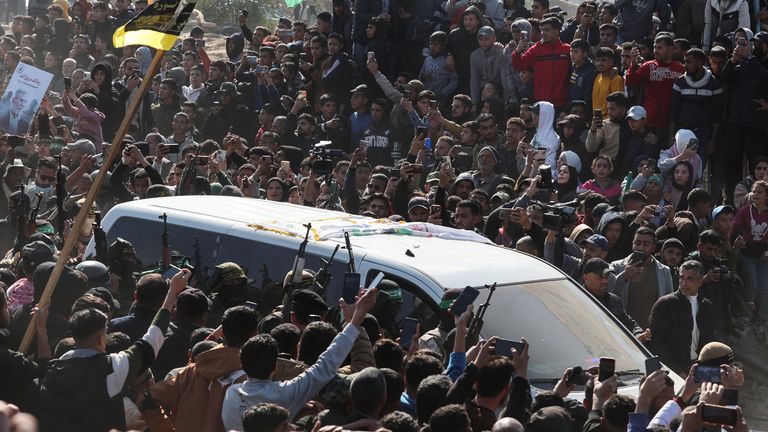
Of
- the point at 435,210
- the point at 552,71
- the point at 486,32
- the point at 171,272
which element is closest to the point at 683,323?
the point at 435,210

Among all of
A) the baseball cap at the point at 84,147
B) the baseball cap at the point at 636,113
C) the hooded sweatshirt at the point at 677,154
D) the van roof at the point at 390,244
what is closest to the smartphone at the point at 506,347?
the van roof at the point at 390,244

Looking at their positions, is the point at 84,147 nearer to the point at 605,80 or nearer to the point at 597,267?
the point at 605,80

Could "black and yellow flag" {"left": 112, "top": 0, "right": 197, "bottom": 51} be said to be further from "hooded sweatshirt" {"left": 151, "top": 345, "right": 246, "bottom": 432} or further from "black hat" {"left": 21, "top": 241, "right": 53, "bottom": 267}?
"hooded sweatshirt" {"left": 151, "top": 345, "right": 246, "bottom": 432}

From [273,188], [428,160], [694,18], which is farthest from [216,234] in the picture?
[694,18]

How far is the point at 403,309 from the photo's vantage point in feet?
27.0

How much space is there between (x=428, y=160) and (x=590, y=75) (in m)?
2.22

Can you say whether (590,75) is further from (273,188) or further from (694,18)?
(273,188)

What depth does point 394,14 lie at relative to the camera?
1734 centimetres

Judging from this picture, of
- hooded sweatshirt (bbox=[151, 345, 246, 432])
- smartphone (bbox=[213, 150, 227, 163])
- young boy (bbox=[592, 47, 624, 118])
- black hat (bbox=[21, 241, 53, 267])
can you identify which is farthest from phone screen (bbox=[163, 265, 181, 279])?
young boy (bbox=[592, 47, 624, 118])

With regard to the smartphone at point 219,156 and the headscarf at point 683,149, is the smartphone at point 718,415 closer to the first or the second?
the headscarf at point 683,149

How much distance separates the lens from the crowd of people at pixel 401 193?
6.19 m

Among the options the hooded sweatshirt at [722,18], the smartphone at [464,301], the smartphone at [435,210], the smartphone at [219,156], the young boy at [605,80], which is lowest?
Result: the smartphone at [219,156]

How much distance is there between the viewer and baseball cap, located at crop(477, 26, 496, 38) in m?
15.9

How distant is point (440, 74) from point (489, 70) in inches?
31.8
